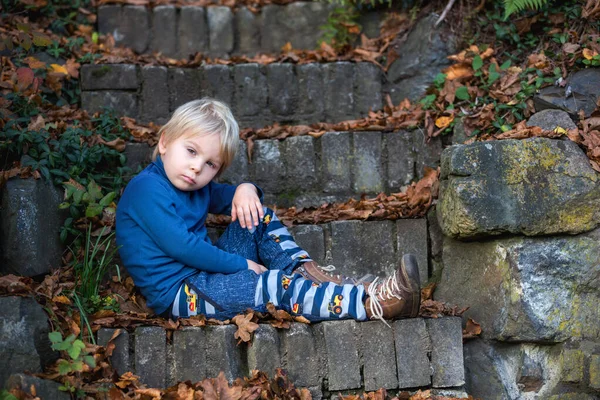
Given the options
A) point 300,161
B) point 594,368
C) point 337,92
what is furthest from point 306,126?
point 594,368

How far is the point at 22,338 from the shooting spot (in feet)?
8.92

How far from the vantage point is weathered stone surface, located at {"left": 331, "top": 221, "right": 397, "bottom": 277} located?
3.71 metres

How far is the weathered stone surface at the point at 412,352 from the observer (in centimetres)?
316

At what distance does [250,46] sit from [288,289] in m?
2.84

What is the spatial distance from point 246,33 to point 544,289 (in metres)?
3.19

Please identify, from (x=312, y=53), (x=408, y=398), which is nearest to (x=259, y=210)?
(x=408, y=398)

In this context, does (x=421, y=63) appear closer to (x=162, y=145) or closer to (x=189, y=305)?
(x=162, y=145)

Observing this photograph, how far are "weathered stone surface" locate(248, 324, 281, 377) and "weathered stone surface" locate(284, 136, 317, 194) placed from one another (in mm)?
1342

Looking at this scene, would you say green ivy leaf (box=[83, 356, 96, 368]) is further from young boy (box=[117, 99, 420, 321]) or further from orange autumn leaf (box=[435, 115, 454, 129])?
orange autumn leaf (box=[435, 115, 454, 129])

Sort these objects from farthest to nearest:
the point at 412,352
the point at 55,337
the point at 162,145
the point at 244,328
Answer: the point at 162,145 → the point at 412,352 → the point at 244,328 → the point at 55,337

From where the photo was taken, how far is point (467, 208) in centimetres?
335

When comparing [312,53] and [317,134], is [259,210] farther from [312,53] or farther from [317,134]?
[312,53]

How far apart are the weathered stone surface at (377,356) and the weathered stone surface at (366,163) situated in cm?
123

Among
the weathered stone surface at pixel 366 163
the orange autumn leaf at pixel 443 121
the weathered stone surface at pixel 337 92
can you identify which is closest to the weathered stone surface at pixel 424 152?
the orange autumn leaf at pixel 443 121
